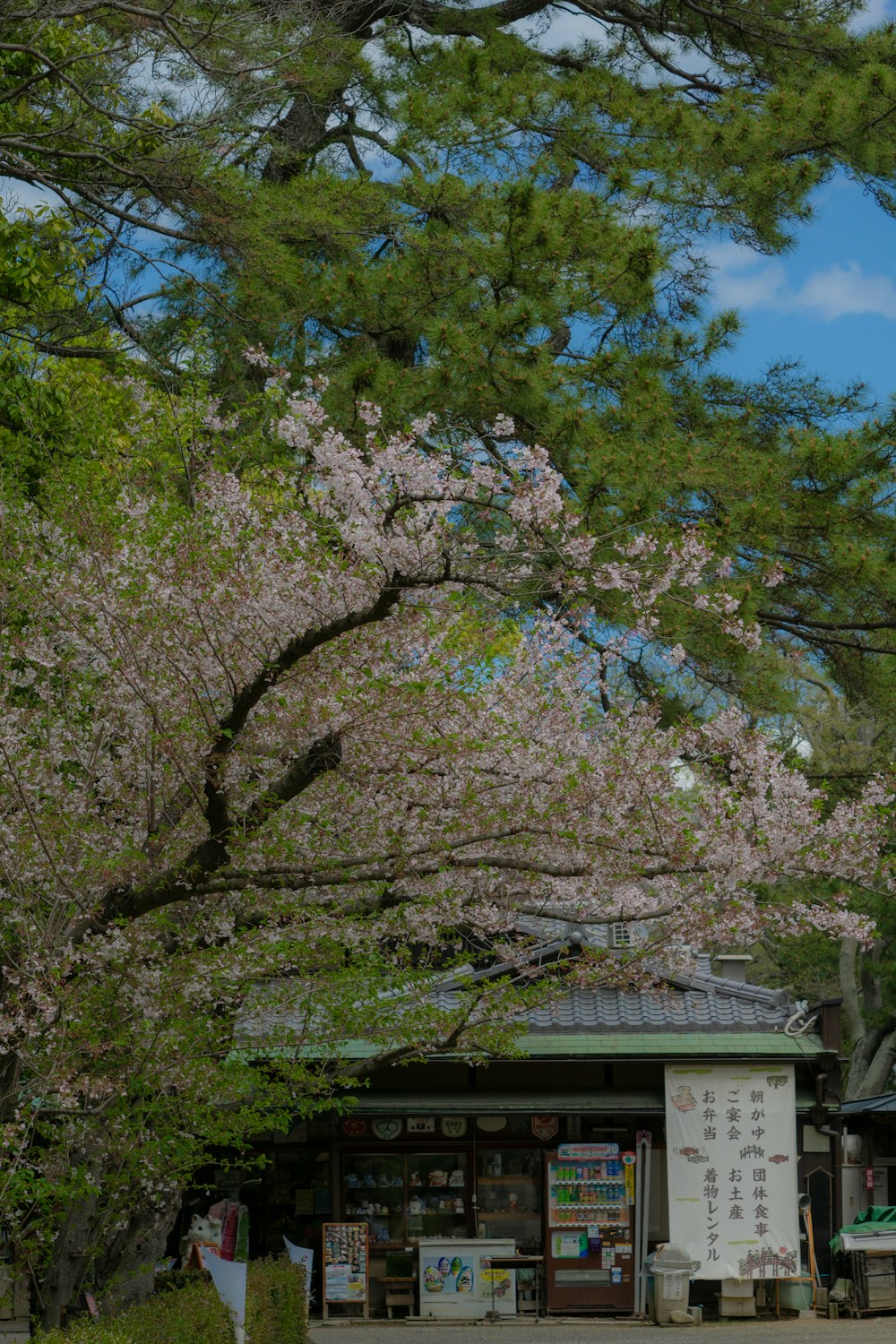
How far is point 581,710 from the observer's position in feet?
33.6

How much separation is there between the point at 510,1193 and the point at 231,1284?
838 cm

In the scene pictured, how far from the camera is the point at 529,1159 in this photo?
16.6 m

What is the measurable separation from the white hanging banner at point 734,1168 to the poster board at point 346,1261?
3.61m

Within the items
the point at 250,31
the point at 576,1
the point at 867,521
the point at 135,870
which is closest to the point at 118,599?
the point at 135,870

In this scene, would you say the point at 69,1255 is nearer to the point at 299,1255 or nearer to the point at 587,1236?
the point at 299,1255

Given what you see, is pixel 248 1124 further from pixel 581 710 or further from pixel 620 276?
pixel 620 276

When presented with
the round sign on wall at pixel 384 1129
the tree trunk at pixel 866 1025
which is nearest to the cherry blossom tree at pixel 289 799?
the round sign on wall at pixel 384 1129

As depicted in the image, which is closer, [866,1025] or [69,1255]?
[69,1255]

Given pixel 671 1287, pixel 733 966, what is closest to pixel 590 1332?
pixel 671 1287

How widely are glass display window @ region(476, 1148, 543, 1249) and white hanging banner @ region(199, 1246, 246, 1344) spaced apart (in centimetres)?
806

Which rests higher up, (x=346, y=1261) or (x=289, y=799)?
(x=289, y=799)

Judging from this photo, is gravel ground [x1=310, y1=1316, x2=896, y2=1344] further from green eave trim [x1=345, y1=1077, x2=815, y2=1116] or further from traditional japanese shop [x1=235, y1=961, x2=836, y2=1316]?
green eave trim [x1=345, y1=1077, x2=815, y2=1116]

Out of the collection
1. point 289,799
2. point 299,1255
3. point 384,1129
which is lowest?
point 299,1255

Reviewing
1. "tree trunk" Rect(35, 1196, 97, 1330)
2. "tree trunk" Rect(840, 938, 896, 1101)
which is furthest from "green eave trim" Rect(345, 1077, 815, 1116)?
"tree trunk" Rect(840, 938, 896, 1101)
